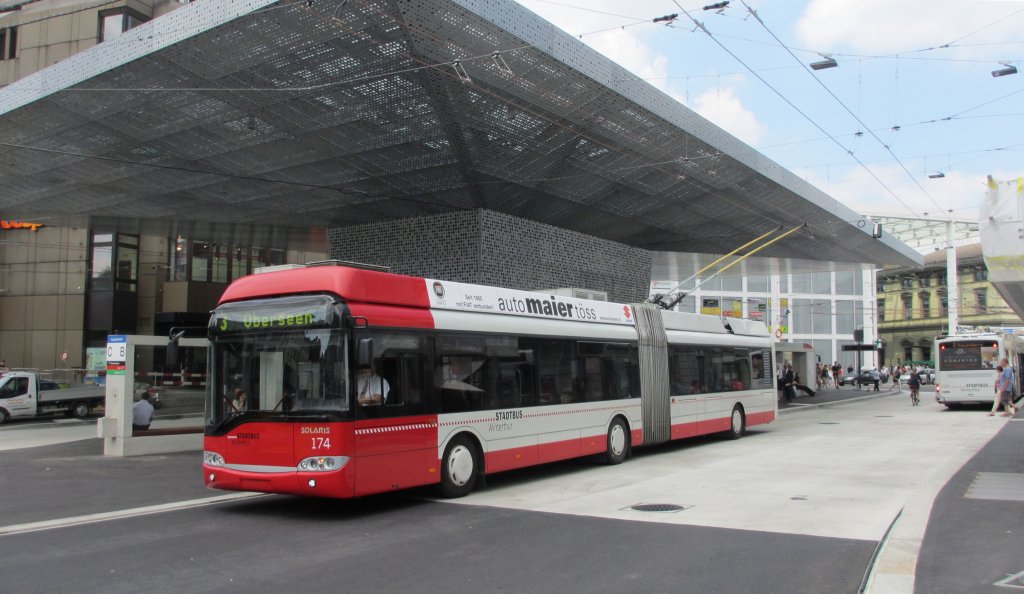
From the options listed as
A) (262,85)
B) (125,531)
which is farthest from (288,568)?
(262,85)

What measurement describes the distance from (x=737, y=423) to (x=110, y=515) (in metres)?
13.8

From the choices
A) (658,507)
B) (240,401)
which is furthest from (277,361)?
(658,507)

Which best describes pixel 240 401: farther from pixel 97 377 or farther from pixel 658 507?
pixel 97 377

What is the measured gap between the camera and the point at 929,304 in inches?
3248

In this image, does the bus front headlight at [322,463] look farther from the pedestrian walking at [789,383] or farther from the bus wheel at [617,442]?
the pedestrian walking at [789,383]

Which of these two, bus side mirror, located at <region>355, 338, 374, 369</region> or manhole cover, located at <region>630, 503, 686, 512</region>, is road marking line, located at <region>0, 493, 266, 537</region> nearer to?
bus side mirror, located at <region>355, 338, 374, 369</region>

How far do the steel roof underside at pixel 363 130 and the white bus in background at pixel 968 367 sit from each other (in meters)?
8.62

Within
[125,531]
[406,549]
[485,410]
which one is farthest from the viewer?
[485,410]

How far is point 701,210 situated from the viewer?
23859 millimetres

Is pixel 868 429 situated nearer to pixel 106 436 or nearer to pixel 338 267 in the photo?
pixel 338 267

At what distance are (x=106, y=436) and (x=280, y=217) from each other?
948 cm

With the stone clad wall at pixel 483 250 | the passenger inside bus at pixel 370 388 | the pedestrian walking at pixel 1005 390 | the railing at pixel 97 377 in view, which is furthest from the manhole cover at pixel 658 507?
the pedestrian walking at pixel 1005 390

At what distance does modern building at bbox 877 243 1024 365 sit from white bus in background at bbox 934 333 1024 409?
42267mm

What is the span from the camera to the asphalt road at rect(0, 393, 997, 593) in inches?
252
